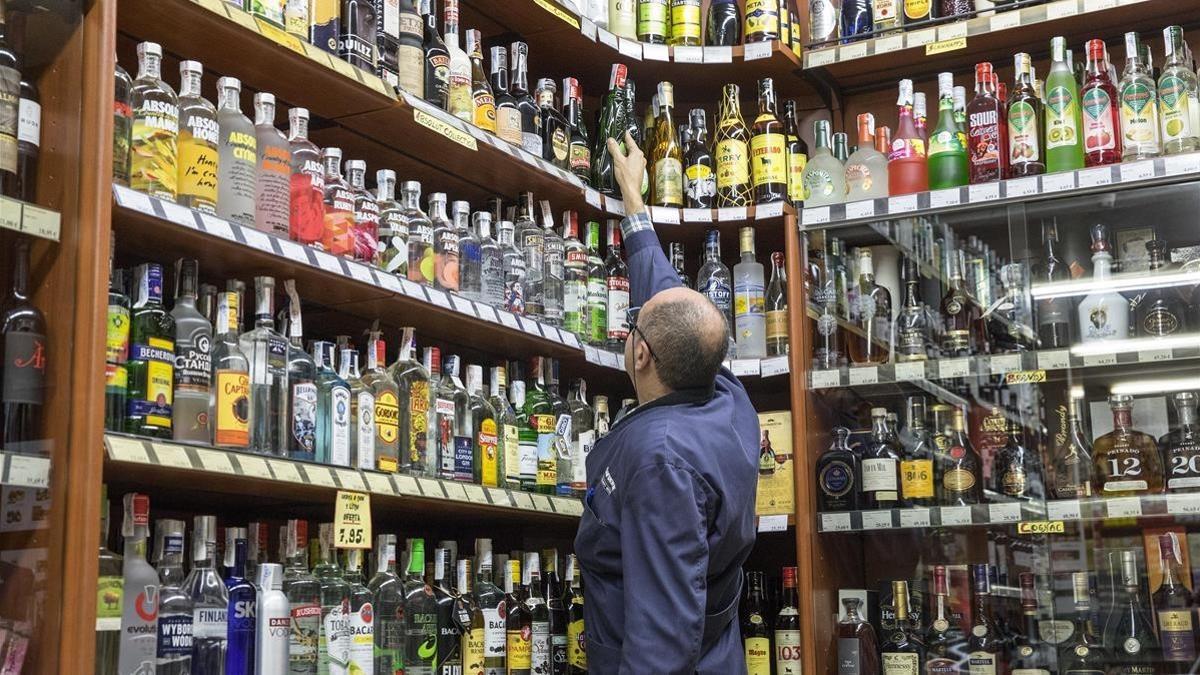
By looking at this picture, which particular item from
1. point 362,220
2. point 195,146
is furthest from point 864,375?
point 195,146

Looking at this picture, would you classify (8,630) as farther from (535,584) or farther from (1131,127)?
(1131,127)

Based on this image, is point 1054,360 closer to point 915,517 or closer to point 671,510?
point 915,517

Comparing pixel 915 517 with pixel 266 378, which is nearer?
pixel 266 378

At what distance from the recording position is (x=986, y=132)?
4383 mm

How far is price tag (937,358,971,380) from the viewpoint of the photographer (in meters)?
4.33

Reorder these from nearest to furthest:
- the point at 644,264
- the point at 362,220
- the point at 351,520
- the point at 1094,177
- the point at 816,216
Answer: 1. the point at 351,520
2. the point at 362,220
3. the point at 644,264
4. the point at 1094,177
5. the point at 816,216

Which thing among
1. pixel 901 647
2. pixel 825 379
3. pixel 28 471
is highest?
pixel 825 379

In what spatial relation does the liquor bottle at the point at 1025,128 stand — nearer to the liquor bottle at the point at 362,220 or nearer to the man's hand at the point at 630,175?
the man's hand at the point at 630,175

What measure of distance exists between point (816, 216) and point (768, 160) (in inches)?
10.8

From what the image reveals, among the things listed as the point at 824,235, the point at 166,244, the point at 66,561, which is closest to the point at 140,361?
the point at 166,244

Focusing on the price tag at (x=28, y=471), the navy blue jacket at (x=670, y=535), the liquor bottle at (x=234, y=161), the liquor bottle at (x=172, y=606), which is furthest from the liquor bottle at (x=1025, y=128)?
the price tag at (x=28, y=471)

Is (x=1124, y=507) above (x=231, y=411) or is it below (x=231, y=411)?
below

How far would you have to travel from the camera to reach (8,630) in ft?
7.82

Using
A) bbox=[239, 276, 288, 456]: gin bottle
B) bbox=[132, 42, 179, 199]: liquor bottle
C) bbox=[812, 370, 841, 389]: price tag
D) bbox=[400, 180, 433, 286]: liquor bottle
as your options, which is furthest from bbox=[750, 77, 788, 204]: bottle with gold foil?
bbox=[132, 42, 179, 199]: liquor bottle
